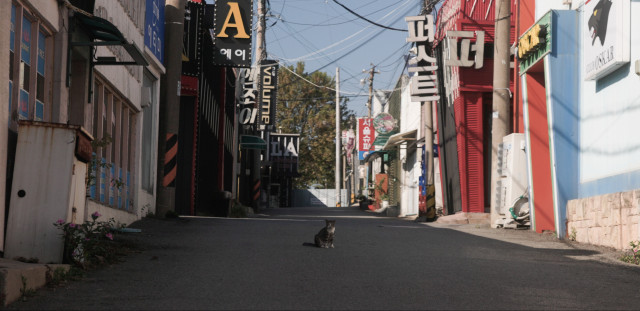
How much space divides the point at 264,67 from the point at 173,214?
2258 cm

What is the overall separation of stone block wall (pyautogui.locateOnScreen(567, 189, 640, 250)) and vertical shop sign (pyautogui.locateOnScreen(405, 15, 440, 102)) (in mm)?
12307

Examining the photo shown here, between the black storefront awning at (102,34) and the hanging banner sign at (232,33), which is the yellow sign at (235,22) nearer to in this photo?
the hanging banner sign at (232,33)

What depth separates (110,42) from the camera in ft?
41.0

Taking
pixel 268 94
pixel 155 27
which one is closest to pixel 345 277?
pixel 155 27

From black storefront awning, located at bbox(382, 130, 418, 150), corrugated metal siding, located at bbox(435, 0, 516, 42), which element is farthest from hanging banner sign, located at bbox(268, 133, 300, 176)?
corrugated metal siding, located at bbox(435, 0, 516, 42)

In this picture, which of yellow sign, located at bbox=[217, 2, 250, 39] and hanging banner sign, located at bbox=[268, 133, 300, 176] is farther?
hanging banner sign, located at bbox=[268, 133, 300, 176]

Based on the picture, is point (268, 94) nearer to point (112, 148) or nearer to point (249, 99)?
point (249, 99)

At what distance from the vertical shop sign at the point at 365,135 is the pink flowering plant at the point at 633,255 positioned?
48.9m

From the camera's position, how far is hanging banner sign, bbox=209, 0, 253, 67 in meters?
25.5

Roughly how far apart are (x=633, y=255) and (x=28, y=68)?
8889 millimetres

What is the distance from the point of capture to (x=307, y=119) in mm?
77125

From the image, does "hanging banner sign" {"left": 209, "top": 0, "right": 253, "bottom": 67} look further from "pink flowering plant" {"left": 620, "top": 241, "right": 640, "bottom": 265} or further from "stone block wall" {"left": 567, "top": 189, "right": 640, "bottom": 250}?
"pink flowering plant" {"left": 620, "top": 241, "right": 640, "bottom": 265}

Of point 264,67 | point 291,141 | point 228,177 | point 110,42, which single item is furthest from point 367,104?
point 110,42

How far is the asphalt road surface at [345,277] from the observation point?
317 inches
